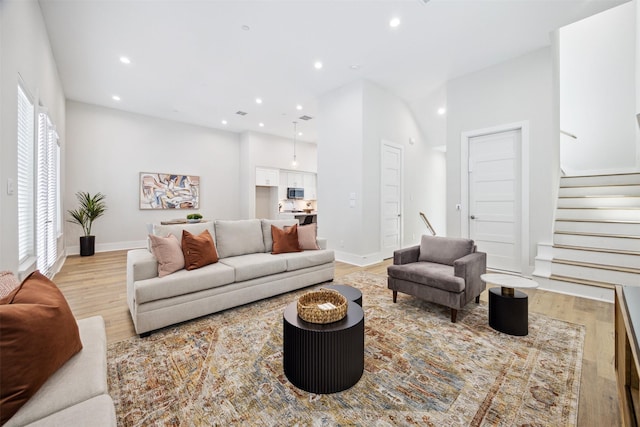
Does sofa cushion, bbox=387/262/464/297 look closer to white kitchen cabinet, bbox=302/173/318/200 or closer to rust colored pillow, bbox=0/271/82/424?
rust colored pillow, bbox=0/271/82/424

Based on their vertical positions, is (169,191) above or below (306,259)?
above

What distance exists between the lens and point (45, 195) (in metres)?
3.67

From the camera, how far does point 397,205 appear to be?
5.91 metres

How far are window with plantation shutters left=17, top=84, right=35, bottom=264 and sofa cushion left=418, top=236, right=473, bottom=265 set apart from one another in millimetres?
4214

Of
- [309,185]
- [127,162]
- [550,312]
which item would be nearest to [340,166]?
[550,312]

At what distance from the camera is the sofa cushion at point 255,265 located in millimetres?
2965

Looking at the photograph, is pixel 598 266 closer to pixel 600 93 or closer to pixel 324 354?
pixel 324 354

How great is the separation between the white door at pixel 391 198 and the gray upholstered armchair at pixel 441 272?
81.4 inches

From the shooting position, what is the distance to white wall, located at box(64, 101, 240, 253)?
19.7 feet

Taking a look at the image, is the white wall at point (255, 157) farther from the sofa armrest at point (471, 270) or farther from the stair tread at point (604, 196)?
the stair tread at point (604, 196)

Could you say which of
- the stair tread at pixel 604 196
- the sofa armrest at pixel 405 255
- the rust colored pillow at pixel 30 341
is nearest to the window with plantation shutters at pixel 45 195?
the rust colored pillow at pixel 30 341

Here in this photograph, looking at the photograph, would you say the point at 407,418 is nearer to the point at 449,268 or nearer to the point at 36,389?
the point at 36,389

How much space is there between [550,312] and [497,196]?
2107mm

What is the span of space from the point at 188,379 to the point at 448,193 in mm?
4788
